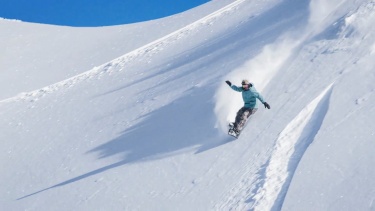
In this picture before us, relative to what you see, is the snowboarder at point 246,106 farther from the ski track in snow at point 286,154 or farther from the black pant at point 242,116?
the ski track in snow at point 286,154

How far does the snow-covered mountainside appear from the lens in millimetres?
9453

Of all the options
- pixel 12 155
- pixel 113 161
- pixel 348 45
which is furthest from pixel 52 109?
pixel 348 45

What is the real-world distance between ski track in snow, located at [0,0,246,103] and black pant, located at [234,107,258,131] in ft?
31.9

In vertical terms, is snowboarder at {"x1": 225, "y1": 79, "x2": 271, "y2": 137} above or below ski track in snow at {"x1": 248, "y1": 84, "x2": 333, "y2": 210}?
above

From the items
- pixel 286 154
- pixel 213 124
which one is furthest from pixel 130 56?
pixel 286 154

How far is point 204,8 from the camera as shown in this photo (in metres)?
27.7

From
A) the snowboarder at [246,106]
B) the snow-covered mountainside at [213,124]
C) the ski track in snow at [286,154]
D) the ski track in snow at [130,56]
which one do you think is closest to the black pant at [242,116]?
the snowboarder at [246,106]

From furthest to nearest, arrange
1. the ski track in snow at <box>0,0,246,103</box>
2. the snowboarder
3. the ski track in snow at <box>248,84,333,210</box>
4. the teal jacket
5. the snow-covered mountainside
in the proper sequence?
the ski track in snow at <box>0,0,246,103</box> < the teal jacket < the snowboarder < the snow-covered mountainside < the ski track in snow at <box>248,84,333,210</box>

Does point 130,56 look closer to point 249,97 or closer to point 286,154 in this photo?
point 249,97

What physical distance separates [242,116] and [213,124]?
3.24 feet

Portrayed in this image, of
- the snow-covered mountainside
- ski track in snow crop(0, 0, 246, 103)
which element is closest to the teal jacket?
the snow-covered mountainside

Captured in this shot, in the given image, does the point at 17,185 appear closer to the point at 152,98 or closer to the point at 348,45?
the point at 152,98

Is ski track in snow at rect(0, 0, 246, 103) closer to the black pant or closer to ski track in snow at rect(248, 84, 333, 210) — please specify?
the black pant

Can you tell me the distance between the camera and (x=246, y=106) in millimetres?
11828
